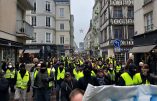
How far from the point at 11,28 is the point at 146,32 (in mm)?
9757

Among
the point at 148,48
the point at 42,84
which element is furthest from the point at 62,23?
the point at 42,84

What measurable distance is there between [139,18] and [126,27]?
17.9 meters

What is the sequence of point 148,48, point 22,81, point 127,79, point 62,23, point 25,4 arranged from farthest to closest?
point 62,23 → point 25,4 → point 148,48 → point 22,81 → point 127,79

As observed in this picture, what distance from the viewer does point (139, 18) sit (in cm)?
2564

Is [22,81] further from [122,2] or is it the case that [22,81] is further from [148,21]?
[122,2]

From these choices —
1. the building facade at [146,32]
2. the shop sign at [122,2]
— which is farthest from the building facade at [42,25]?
the building facade at [146,32]

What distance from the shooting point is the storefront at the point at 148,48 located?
21.2 meters

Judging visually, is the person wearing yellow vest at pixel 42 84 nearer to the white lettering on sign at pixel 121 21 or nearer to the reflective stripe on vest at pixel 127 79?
the reflective stripe on vest at pixel 127 79

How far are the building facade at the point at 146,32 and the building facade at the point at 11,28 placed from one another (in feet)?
30.3

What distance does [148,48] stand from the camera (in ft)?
71.7

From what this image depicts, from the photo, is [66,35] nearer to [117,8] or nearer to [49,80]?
[117,8]

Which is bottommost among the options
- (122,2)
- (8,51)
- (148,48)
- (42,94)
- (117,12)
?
(42,94)

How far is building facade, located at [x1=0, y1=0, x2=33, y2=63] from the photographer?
20.4m

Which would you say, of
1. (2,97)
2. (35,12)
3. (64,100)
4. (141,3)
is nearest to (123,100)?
(2,97)
